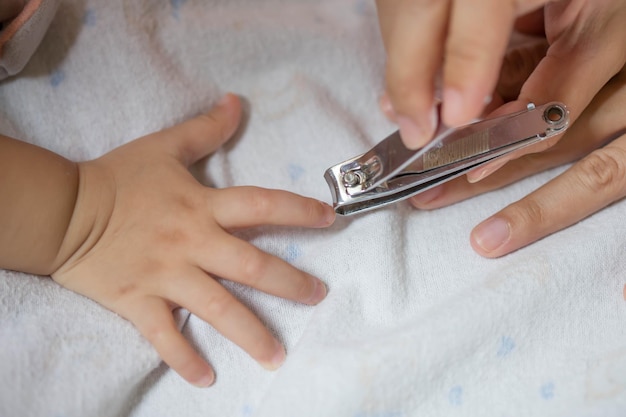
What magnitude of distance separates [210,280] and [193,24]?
1.29 feet

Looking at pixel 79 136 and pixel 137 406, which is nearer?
pixel 137 406

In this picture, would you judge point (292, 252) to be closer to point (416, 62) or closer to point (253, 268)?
point (253, 268)

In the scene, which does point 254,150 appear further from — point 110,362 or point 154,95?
point 110,362

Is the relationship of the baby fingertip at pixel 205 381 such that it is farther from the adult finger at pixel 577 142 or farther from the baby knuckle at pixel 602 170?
the baby knuckle at pixel 602 170

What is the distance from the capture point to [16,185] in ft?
2.33

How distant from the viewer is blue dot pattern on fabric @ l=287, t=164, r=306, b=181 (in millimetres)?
863

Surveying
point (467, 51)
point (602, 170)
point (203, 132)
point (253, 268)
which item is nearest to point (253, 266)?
point (253, 268)

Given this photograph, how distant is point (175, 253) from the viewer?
74 cm

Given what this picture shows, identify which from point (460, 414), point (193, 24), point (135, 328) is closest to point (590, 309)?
point (460, 414)

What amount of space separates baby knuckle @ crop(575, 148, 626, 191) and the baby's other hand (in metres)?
0.32

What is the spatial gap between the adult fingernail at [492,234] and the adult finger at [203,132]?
0.36 metres

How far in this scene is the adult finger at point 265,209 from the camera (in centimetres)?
75

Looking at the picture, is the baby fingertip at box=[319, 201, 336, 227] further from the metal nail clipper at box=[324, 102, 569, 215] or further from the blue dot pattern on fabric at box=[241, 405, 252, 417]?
the blue dot pattern on fabric at box=[241, 405, 252, 417]

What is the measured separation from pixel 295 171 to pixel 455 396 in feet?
1.16
